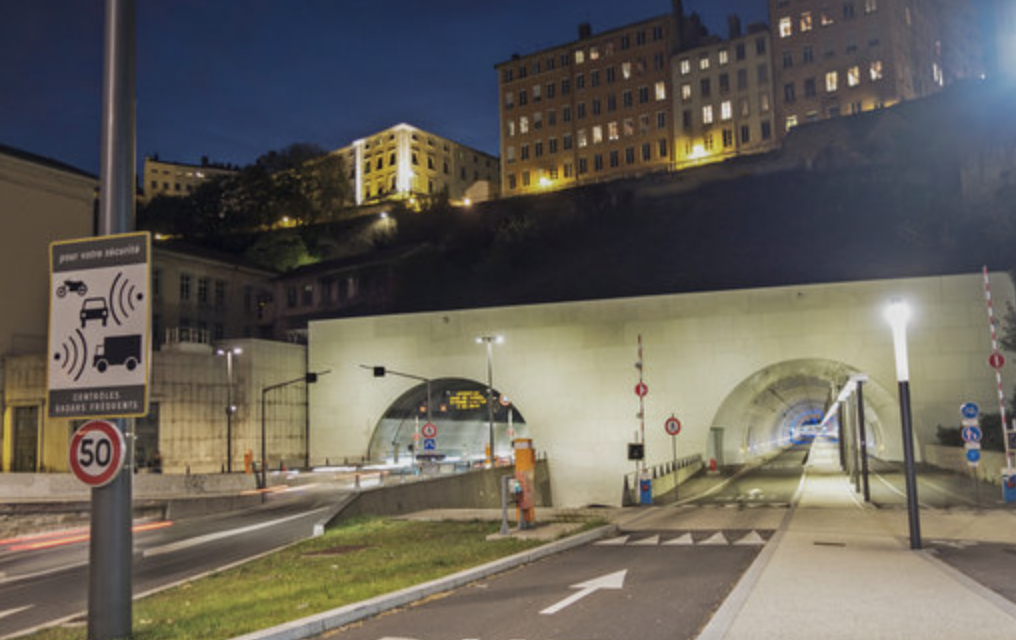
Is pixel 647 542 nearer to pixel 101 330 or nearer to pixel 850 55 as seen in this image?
pixel 101 330

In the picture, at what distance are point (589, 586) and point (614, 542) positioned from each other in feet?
20.8

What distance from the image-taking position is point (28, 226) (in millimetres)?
58062

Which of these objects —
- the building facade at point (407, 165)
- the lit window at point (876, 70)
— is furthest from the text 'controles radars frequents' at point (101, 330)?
the building facade at point (407, 165)

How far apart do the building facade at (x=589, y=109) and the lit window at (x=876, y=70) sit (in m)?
25.6

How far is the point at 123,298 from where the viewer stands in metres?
8.39

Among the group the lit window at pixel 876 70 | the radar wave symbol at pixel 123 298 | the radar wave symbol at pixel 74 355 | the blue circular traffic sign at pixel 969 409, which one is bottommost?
the blue circular traffic sign at pixel 969 409

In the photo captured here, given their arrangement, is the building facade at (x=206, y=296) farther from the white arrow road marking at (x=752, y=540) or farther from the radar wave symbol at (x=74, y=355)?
the radar wave symbol at (x=74, y=355)

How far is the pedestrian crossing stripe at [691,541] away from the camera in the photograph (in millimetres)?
18047

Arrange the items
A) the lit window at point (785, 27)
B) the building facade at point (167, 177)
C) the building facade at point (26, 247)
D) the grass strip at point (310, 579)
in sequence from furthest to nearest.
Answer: the building facade at point (167, 177) < the lit window at point (785, 27) < the building facade at point (26, 247) < the grass strip at point (310, 579)

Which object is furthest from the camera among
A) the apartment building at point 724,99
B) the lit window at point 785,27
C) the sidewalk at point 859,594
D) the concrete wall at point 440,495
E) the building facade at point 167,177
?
the building facade at point 167,177

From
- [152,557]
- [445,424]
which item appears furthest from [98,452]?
[445,424]

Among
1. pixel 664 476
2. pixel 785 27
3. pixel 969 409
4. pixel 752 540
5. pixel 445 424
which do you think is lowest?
pixel 664 476

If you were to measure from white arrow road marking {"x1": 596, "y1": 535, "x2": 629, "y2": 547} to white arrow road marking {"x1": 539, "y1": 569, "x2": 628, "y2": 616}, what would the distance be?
4.01 m

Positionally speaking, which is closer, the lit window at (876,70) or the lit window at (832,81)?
the lit window at (876,70)
